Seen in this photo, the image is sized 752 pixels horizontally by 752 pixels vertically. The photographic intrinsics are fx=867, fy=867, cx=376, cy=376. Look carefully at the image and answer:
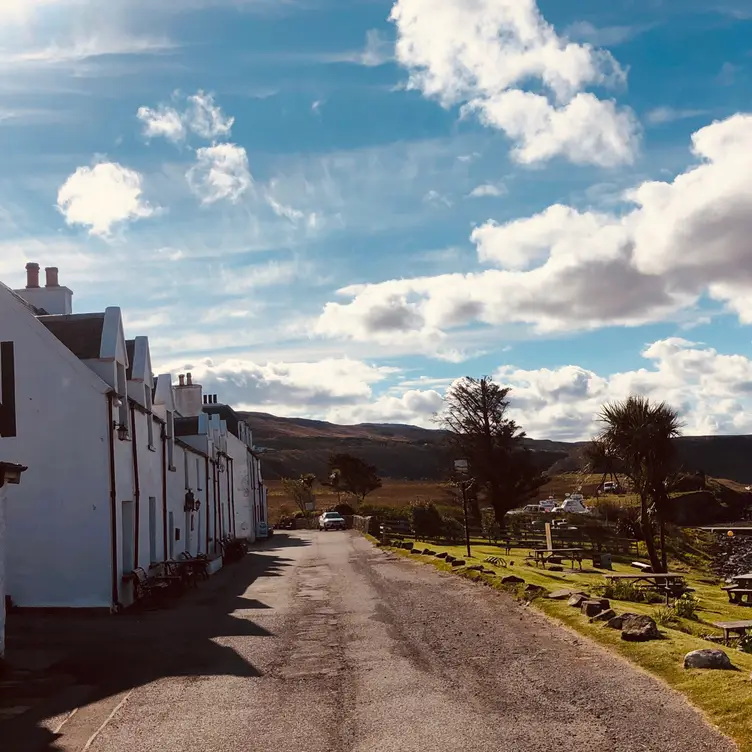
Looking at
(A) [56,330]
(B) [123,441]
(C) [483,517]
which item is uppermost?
(A) [56,330]

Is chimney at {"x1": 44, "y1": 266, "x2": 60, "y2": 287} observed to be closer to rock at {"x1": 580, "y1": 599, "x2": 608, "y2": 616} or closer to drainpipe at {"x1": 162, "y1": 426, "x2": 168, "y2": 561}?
drainpipe at {"x1": 162, "y1": 426, "x2": 168, "y2": 561}

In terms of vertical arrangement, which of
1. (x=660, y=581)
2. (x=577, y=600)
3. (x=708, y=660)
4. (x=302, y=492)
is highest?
(x=302, y=492)

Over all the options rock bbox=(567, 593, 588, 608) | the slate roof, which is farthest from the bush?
rock bbox=(567, 593, 588, 608)

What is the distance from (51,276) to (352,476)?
221ft

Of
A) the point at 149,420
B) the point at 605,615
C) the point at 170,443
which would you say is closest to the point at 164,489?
the point at 170,443

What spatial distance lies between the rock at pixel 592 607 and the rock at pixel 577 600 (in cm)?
37

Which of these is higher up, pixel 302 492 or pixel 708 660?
pixel 302 492

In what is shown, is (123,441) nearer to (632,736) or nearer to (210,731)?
(210,731)

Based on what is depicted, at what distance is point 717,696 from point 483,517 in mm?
50239

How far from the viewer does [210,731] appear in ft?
28.8

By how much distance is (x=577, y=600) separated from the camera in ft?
51.6

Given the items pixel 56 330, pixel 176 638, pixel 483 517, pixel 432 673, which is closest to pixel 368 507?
pixel 483 517

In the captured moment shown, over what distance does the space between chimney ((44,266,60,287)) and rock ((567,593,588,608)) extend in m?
17.5

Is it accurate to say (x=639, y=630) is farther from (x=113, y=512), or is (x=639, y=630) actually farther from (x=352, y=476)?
(x=352, y=476)
